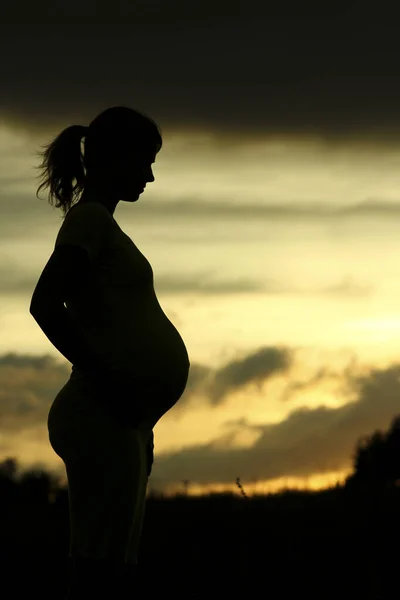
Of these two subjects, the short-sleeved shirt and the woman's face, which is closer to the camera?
the short-sleeved shirt

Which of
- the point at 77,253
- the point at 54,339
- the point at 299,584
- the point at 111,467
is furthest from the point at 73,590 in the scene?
the point at 299,584

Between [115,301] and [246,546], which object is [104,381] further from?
[246,546]

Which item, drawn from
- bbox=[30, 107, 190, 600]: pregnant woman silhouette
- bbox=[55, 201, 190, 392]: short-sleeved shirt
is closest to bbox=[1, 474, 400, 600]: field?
bbox=[30, 107, 190, 600]: pregnant woman silhouette

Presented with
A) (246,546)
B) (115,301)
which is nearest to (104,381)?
(115,301)

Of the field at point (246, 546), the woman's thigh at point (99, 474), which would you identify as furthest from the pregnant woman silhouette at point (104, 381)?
the field at point (246, 546)

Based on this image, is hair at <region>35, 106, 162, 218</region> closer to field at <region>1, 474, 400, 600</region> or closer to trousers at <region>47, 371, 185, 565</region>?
trousers at <region>47, 371, 185, 565</region>

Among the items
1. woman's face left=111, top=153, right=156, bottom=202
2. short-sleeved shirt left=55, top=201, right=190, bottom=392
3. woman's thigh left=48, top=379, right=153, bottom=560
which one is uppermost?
woman's face left=111, top=153, right=156, bottom=202

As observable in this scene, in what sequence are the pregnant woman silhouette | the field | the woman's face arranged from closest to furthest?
the pregnant woman silhouette < the woman's face < the field

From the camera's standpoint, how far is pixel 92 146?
4.17 m

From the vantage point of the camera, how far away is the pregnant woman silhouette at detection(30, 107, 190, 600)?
3.82 metres

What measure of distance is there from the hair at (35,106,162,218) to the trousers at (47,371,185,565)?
78 cm

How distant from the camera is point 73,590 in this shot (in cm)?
384

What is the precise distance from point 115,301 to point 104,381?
288mm

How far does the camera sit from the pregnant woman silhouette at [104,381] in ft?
12.5
